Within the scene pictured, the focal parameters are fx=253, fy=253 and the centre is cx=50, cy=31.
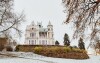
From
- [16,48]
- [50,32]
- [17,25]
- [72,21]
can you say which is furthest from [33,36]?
[72,21]

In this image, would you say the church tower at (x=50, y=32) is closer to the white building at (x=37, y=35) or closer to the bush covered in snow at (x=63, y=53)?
the white building at (x=37, y=35)

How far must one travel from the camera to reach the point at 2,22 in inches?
1663

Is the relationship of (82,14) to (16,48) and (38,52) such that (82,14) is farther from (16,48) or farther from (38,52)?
(16,48)

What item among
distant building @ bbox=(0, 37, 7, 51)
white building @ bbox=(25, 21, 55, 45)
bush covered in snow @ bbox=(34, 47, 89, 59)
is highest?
white building @ bbox=(25, 21, 55, 45)

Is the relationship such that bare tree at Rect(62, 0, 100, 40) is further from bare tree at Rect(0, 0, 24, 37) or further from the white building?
the white building

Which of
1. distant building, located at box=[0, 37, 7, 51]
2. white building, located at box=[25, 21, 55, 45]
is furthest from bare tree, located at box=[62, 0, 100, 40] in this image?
white building, located at box=[25, 21, 55, 45]

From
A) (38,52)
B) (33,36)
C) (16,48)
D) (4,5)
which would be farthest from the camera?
(33,36)

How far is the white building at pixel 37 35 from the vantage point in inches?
3189

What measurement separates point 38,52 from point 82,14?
1210 inches

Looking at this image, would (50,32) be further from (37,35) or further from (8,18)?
(8,18)

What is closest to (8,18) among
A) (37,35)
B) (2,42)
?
(2,42)

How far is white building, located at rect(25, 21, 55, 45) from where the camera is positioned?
266ft

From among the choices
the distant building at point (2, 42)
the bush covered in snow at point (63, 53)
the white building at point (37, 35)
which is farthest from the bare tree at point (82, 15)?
the white building at point (37, 35)

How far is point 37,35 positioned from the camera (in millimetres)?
82125
